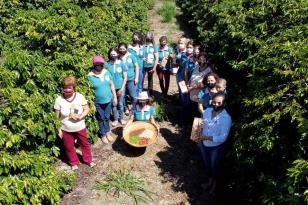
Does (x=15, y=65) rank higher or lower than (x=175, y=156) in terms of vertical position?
higher

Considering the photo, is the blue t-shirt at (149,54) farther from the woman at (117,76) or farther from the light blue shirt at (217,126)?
the light blue shirt at (217,126)

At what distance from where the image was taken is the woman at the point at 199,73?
7457mm

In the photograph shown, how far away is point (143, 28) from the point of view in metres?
13.1

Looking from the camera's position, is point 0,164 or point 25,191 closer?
point 0,164

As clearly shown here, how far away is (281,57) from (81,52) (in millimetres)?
4058

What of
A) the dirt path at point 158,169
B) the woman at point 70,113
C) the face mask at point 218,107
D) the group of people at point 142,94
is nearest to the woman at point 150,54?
the group of people at point 142,94

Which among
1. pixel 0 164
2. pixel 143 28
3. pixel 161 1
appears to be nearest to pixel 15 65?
pixel 0 164

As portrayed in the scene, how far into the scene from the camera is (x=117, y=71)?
25.7ft

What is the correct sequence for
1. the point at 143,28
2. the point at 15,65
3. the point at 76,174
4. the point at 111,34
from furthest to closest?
1. the point at 143,28
2. the point at 111,34
3. the point at 76,174
4. the point at 15,65

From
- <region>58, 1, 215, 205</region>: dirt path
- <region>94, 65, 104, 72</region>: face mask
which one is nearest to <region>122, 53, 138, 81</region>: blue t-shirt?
<region>94, 65, 104, 72</region>: face mask

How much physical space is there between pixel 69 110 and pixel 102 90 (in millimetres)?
1130

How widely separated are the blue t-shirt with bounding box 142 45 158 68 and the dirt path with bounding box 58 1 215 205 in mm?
1606

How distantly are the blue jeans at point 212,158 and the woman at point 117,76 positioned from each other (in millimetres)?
2608

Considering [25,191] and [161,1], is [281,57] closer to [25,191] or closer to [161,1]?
[25,191]
